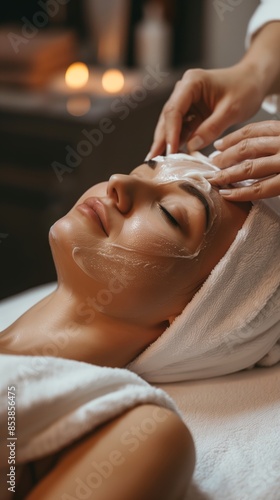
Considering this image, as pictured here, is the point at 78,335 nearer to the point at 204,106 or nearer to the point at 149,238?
the point at 149,238

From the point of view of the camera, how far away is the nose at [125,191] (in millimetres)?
1150

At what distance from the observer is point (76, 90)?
2699mm

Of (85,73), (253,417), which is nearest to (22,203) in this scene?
(85,73)

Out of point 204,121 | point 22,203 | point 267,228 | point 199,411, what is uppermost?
point 204,121

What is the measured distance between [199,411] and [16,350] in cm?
35

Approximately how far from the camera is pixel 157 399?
3.17 ft

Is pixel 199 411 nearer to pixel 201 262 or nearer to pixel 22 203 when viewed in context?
pixel 201 262

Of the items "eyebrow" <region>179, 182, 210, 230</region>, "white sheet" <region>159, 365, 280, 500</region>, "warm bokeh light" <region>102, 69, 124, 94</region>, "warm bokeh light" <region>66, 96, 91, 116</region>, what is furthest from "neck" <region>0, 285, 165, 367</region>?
"warm bokeh light" <region>102, 69, 124, 94</region>

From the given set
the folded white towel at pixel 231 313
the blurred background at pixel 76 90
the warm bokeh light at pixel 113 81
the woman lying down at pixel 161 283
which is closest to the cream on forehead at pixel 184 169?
the woman lying down at pixel 161 283

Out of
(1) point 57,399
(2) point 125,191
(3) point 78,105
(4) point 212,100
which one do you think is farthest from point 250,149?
(3) point 78,105

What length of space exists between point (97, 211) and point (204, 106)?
20.5 inches

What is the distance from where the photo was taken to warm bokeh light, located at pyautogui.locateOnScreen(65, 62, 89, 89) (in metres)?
2.72

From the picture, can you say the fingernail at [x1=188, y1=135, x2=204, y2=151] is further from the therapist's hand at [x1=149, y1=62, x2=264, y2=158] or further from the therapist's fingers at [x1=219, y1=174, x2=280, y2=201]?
the therapist's fingers at [x1=219, y1=174, x2=280, y2=201]

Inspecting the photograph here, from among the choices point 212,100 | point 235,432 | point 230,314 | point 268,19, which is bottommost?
point 235,432
